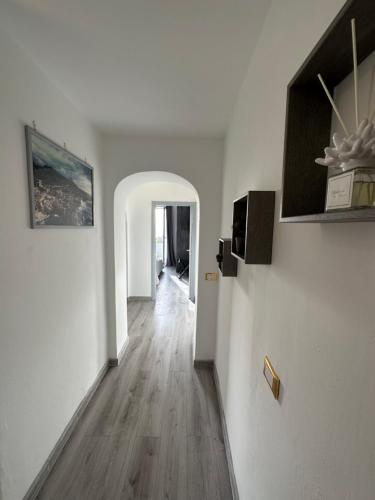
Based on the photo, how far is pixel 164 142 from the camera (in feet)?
7.82

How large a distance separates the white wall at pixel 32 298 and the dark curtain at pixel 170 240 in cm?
614

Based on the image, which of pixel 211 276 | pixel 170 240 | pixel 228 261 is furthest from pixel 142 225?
pixel 170 240

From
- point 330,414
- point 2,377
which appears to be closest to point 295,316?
point 330,414

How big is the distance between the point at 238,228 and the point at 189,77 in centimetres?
105

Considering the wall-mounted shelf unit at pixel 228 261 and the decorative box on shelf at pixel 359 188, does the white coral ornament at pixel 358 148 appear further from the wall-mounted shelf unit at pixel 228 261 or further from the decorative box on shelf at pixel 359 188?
the wall-mounted shelf unit at pixel 228 261

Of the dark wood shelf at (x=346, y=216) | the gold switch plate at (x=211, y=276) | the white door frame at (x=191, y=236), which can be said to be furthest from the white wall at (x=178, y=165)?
the dark wood shelf at (x=346, y=216)

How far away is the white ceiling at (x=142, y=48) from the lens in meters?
1.02

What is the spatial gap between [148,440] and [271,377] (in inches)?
58.9

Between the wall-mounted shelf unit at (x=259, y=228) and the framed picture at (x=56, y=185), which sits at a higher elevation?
the framed picture at (x=56, y=185)

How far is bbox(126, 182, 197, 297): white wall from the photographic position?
452 centimetres

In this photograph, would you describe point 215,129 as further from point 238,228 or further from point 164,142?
point 238,228

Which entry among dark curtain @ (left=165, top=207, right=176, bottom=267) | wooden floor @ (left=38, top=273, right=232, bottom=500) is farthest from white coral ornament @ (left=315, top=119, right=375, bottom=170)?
dark curtain @ (left=165, top=207, right=176, bottom=267)

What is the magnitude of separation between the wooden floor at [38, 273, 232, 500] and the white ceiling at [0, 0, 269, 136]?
2.62 meters

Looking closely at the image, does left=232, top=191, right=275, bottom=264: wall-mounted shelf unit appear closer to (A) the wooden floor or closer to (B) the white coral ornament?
(B) the white coral ornament
